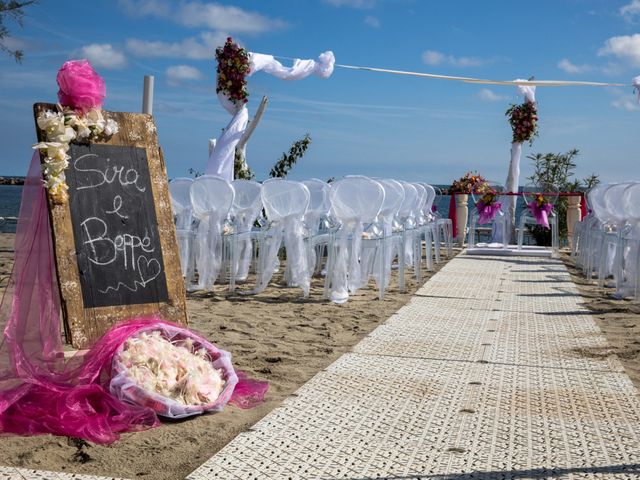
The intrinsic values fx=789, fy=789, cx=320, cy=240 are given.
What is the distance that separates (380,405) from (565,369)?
138cm

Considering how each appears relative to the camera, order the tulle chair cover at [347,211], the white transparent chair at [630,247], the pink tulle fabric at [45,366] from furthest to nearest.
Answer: the white transparent chair at [630,247]
the tulle chair cover at [347,211]
the pink tulle fabric at [45,366]

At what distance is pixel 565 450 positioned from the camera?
9.73 ft

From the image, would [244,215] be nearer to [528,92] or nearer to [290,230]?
[290,230]

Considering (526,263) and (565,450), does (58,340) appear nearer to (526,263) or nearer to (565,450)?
(565,450)

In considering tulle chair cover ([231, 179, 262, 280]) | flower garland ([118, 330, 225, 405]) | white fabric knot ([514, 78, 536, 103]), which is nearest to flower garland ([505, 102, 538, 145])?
white fabric knot ([514, 78, 536, 103])

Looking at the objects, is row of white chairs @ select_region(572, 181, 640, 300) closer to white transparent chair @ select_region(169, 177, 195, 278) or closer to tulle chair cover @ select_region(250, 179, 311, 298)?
tulle chair cover @ select_region(250, 179, 311, 298)

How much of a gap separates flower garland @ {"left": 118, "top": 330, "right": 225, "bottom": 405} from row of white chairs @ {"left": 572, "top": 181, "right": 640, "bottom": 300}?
4901mm

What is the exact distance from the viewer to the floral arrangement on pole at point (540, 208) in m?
12.1

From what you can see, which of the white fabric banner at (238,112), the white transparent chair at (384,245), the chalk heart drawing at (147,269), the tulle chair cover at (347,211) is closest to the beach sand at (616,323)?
the white transparent chair at (384,245)

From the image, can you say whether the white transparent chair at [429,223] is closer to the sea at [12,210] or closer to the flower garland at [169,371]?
the sea at [12,210]

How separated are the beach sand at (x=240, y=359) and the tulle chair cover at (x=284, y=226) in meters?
0.23

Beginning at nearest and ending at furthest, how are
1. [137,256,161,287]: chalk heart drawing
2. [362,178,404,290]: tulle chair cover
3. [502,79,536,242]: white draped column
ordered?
[137,256,161,287]: chalk heart drawing → [362,178,404,290]: tulle chair cover → [502,79,536,242]: white draped column

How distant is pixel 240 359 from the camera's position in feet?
14.9

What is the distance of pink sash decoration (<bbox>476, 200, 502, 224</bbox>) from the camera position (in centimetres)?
1261
